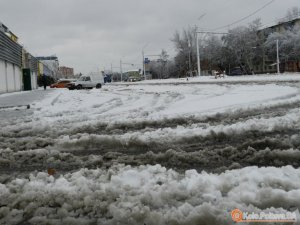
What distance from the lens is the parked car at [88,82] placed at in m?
43.5

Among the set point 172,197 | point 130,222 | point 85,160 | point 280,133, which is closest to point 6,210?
point 130,222

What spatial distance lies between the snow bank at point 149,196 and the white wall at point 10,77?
1216 inches

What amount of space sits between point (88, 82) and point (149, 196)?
41.4m

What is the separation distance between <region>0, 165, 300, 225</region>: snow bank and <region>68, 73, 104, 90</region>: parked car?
40.2 metres

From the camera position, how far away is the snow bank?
2918mm

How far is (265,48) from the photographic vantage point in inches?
3314

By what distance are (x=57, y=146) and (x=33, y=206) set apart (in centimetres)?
285

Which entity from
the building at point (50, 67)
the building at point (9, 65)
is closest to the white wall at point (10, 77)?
the building at point (9, 65)

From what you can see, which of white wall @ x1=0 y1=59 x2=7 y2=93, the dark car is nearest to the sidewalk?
white wall @ x1=0 y1=59 x2=7 y2=93

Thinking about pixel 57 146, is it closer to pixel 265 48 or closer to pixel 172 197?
pixel 172 197

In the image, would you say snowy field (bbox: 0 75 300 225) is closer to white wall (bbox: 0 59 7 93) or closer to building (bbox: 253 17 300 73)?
white wall (bbox: 0 59 7 93)

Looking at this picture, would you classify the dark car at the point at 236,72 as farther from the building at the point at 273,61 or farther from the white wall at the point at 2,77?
the white wall at the point at 2,77

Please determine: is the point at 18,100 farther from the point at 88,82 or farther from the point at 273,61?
the point at 273,61

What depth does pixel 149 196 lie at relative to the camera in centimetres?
328
